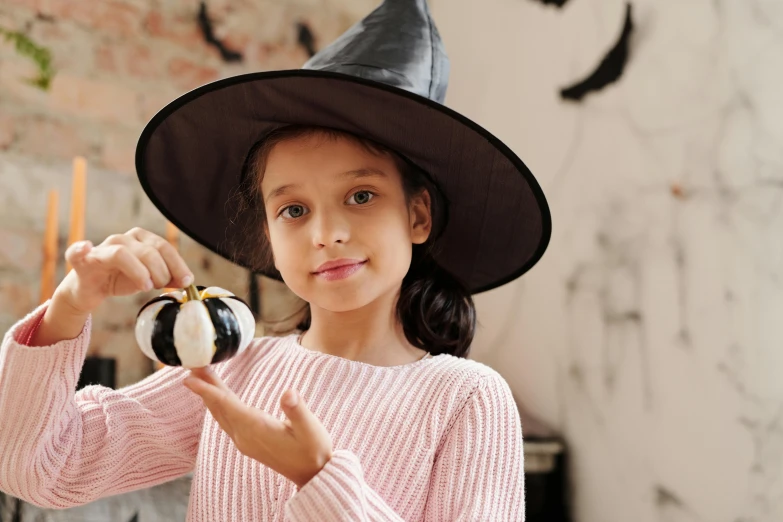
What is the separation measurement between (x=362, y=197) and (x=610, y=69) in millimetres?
844

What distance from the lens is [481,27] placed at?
1966 mm

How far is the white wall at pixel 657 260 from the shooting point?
119 cm

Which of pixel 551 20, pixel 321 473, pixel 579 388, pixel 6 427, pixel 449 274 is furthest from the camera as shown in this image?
pixel 551 20

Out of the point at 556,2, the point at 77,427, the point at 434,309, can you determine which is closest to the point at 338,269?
the point at 434,309

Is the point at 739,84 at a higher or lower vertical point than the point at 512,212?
higher

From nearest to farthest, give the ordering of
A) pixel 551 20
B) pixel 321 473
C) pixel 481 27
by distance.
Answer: pixel 321 473
pixel 551 20
pixel 481 27

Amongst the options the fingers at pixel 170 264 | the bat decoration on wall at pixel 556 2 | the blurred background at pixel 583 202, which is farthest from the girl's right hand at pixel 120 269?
the bat decoration on wall at pixel 556 2

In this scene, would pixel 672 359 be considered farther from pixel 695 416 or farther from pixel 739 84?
pixel 739 84

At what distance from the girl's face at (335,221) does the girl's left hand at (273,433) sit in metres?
0.22

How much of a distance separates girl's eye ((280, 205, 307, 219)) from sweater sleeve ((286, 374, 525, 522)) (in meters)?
0.28

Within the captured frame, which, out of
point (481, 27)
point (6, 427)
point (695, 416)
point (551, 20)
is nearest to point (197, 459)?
point (6, 427)

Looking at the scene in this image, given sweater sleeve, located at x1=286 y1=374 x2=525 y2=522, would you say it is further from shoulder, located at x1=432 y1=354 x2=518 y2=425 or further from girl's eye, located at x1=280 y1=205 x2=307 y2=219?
girl's eye, located at x1=280 y1=205 x2=307 y2=219

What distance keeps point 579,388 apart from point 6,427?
1.10 metres

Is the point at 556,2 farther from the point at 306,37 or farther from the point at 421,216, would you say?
the point at 421,216
